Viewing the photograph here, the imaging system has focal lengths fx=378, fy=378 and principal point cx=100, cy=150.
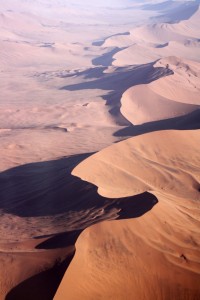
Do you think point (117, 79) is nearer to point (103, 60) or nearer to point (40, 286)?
point (103, 60)

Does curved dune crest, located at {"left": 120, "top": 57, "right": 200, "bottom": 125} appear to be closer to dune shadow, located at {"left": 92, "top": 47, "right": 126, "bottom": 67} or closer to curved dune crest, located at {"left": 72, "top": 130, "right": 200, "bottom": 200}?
curved dune crest, located at {"left": 72, "top": 130, "right": 200, "bottom": 200}

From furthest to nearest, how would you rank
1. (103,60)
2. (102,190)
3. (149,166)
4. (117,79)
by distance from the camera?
(103,60)
(117,79)
(149,166)
(102,190)

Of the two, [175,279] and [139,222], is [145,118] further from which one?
[175,279]

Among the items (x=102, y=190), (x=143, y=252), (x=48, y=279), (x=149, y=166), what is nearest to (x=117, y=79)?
(x=149, y=166)

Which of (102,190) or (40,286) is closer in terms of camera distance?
(40,286)

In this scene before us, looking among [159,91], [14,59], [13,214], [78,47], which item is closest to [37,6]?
[78,47]

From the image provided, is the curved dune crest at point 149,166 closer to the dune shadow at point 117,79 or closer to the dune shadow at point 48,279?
the dune shadow at point 48,279

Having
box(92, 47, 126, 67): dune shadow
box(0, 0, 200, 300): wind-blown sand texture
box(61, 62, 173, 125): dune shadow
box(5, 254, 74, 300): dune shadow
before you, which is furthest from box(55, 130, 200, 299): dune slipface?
box(92, 47, 126, 67): dune shadow
